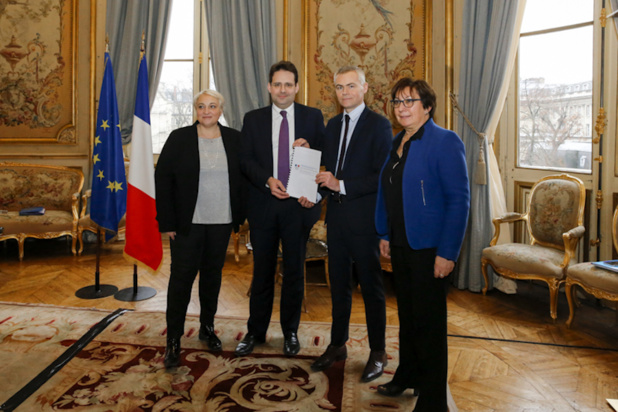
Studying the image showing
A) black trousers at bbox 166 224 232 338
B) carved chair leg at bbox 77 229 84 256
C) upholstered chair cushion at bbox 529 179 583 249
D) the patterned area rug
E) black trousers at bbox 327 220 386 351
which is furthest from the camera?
carved chair leg at bbox 77 229 84 256

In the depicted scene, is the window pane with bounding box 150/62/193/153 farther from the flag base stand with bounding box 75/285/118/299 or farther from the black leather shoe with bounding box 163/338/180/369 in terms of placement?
the black leather shoe with bounding box 163/338/180/369

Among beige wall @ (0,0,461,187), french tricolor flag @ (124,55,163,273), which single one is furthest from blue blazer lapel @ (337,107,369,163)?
beige wall @ (0,0,461,187)

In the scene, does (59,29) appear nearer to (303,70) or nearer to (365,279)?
(303,70)

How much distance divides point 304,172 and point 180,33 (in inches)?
160

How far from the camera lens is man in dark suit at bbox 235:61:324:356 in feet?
8.11

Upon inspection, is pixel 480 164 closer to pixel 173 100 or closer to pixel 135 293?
pixel 135 293

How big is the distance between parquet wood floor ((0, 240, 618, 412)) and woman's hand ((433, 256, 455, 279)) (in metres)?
0.76

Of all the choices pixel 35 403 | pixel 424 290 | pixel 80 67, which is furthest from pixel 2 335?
pixel 80 67

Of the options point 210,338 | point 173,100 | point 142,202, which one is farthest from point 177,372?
point 173,100

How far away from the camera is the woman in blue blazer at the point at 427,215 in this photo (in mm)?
1817

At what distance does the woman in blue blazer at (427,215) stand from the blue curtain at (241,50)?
133 inches

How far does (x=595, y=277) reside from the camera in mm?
3012

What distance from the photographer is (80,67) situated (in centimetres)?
546

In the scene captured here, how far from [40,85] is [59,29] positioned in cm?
65
